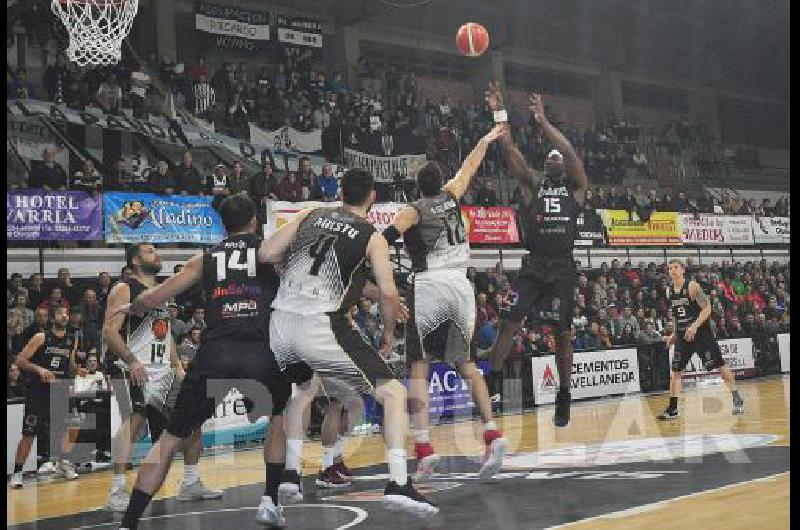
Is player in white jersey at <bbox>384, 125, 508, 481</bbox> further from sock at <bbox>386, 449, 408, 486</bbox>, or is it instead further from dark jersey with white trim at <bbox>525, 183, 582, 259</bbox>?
sock at <bbox>386, 449, 408, 486</bbox>

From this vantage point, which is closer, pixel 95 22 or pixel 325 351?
pixel 325 351

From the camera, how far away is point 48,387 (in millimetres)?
11328

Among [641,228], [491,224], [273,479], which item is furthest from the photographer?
[641,228]

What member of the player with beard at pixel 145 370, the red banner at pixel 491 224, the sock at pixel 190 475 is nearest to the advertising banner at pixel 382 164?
the red banner at pixel 491 224

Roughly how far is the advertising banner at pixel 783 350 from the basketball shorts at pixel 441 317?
53.0 ft

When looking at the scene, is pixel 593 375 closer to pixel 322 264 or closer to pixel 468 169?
pixel 468 169

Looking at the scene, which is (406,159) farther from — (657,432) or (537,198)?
(537,198)

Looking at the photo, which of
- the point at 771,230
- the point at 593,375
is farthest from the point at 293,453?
the point at 771,230

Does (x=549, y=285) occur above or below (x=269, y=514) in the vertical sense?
above

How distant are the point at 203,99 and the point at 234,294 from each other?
48.4 ft

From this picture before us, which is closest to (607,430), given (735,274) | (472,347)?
(472,347)

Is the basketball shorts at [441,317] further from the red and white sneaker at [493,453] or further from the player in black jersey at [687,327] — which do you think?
the player in black jersey at [687,327]

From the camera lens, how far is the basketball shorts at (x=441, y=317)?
7.87 meters

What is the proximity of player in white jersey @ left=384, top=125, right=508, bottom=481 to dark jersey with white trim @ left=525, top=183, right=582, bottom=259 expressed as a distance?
1032 mm
